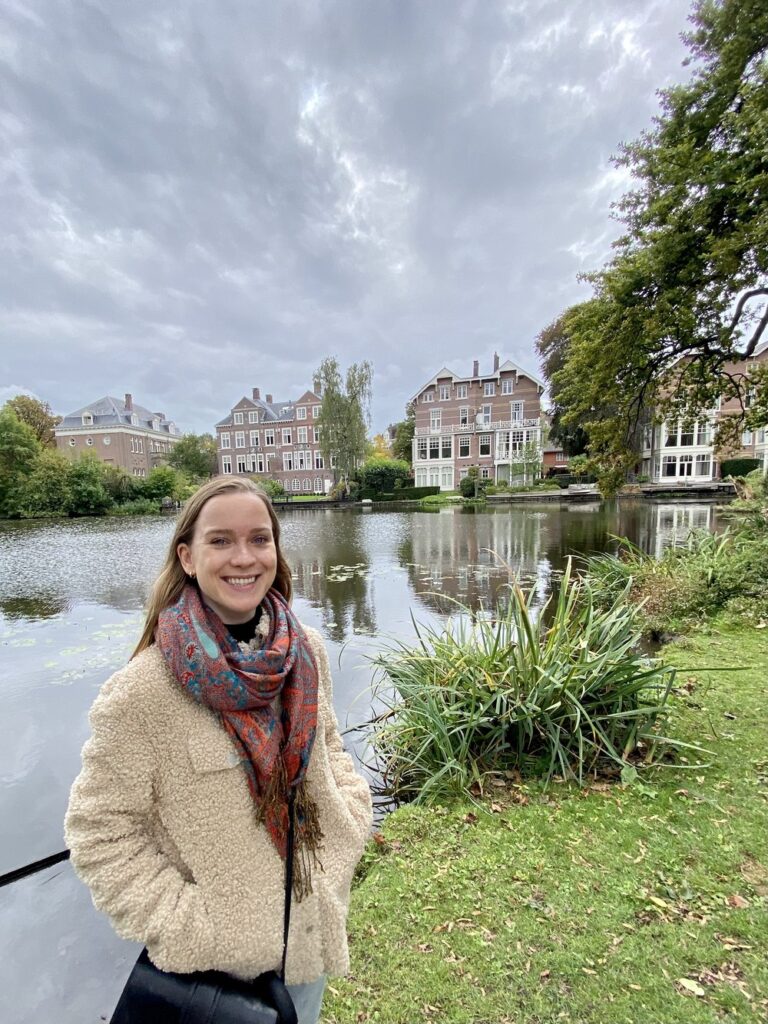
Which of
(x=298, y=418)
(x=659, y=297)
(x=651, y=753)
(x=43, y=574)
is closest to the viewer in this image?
(x=651, y=753)

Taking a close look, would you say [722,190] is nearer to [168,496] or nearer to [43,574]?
[43,574]

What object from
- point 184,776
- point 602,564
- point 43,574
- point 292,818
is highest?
point 184,776

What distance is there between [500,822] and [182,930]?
2118 mm

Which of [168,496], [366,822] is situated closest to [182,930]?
[366,822]

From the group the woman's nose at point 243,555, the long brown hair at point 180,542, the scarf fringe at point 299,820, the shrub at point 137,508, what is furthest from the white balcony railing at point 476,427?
the scarf fringe at point 299,820

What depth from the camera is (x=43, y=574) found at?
468 inches

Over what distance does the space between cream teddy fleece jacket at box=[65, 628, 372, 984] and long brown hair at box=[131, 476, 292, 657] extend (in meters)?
0.18

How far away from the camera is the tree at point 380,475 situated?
40812mm

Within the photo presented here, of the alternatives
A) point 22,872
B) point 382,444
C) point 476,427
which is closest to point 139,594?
point 22,872

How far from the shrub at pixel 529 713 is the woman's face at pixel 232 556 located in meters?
2.30

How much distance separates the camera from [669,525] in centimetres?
1719

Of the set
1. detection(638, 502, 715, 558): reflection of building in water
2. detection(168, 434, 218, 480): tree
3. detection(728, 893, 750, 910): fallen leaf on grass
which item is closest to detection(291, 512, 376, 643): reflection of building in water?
detection(728, 893, 750, 910): fallen leaf on grass

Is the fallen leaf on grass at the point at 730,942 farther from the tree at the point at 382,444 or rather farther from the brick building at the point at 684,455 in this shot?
the tree at the point at 382,444

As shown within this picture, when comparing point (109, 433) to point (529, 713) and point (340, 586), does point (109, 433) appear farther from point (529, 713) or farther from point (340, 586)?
point (529, 713)
